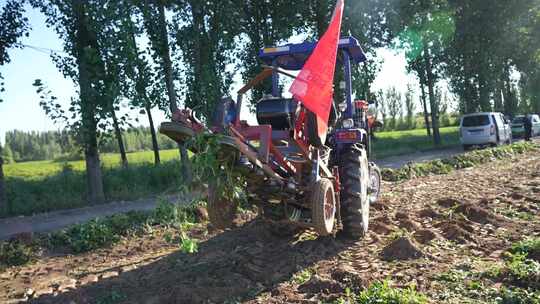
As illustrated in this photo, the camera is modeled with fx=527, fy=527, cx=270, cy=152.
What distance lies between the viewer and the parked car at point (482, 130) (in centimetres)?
2455

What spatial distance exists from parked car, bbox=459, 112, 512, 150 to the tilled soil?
16219 mm

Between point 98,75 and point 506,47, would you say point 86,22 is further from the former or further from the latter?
point 506,47

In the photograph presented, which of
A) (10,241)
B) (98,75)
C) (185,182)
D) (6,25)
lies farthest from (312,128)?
(6,25)

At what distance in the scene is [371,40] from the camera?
24094mm

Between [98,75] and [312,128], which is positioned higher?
[98,75]

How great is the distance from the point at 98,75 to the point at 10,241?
6212 millimetres

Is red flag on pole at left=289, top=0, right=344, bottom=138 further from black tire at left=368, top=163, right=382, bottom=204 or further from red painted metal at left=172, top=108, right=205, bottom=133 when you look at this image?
black tire at left=368, top=163, right=382, bottom=204

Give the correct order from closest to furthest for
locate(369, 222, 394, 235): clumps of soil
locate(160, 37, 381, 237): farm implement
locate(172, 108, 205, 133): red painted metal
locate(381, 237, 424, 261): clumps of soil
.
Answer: locate(172, 108, 205, 133): red painted metal < locate(160, 37, 381, 237): farm implement < locate(381, 237, 424, 261): clumps of soil < locate(369, 222, 394, 235): clumps of soil

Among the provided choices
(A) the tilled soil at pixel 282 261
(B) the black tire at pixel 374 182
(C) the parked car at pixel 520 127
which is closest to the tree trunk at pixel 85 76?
(A) the tilled soil at pixel 282 261

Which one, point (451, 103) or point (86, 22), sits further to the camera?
point (451, 103)

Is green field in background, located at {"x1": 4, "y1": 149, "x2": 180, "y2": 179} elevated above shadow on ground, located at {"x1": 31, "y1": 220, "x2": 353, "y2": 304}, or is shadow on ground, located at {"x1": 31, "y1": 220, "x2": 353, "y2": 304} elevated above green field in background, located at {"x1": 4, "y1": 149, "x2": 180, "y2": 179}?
green field in background, located at {"x1": 4, "y1": 149, "x2": 180, "y2": 179}

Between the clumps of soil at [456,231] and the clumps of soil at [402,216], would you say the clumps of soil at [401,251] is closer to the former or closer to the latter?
the clumps of soil at [456,231]

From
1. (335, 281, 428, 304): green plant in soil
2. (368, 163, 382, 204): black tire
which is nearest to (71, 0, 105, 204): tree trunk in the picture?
(368, 163, 382, 204): black tire

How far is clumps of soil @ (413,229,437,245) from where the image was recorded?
22.5 feet
